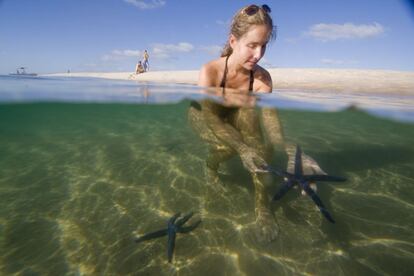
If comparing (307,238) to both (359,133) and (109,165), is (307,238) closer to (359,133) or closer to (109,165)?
(109,165)

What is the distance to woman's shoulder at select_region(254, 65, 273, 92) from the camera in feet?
18.9

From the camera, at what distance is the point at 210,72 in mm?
5285

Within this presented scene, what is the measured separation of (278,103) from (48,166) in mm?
7539

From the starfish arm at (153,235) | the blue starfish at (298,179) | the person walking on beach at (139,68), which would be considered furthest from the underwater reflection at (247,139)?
the person walking on beach at (139,68)

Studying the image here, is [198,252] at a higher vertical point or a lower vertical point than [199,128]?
lower

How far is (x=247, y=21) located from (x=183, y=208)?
390 centimetres

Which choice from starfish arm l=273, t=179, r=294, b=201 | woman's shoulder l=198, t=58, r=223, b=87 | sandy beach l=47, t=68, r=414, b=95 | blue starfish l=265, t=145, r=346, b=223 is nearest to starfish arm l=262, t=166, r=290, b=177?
blue starfish l=265, t=145, r=346, b=223

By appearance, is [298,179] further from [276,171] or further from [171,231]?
[171,231]

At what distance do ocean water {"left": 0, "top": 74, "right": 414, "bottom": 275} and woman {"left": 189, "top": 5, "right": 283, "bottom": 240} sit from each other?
0.42 metres

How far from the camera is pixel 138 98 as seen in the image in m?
9.59

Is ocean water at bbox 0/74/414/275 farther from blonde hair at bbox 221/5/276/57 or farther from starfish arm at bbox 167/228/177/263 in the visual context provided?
blonde hair at bbox 221/5/276/57

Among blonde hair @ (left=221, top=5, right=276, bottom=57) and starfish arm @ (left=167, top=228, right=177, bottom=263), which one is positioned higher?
blonde hair @ (left=221, top=5, right=276, bottom=57)

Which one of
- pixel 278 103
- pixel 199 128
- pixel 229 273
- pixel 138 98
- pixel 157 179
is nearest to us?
pixel 229 273

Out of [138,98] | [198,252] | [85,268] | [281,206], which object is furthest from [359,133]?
[85,268]
